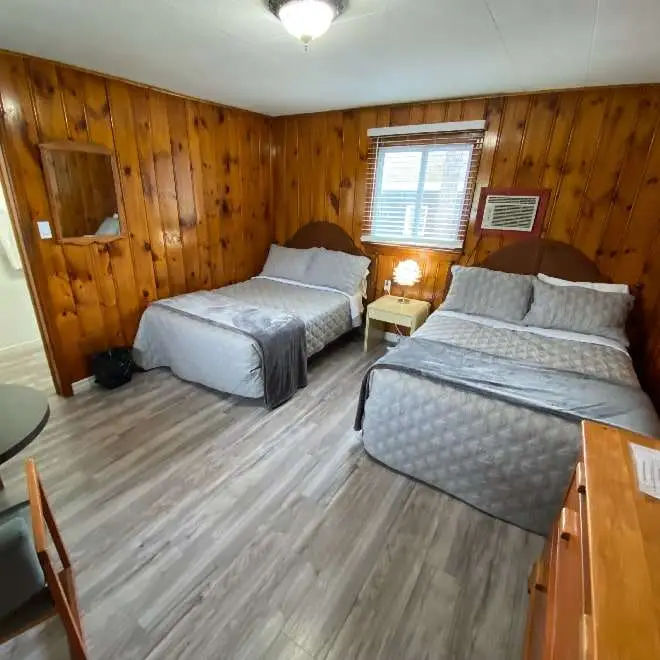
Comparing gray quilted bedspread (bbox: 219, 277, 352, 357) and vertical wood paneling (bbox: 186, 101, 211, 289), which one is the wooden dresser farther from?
vertical wood paneling (bbox: 186, 101, 211, 289)

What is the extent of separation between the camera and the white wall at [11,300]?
313 centimetres

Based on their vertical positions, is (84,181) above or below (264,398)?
above

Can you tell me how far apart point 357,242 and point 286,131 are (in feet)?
4.46

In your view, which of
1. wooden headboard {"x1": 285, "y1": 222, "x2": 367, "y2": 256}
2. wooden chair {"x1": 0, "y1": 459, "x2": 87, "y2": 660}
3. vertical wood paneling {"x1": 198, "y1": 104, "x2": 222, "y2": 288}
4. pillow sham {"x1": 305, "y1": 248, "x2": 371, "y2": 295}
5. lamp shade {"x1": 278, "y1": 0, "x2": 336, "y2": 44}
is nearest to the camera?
wooden chair {"x1": 0, "y1": 459, "x2": 87, "y2": 660}

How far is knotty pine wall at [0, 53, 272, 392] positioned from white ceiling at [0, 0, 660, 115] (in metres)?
0.22

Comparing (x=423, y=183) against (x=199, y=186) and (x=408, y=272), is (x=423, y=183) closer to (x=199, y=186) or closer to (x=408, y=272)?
(x=408, y=272)

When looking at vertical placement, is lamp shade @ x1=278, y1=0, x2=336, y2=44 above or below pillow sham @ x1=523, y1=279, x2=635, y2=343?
above

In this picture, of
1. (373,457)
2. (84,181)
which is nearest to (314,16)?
(84,181)

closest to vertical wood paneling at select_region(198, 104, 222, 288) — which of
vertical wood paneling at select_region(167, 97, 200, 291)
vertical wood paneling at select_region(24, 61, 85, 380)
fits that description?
vertical wood paneling at select_region(167, 97, 200, 291)

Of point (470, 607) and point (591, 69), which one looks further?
point (591, 69)

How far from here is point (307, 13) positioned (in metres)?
1.38

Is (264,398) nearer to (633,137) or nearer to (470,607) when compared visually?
(470,607)

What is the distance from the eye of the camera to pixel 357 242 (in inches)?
138

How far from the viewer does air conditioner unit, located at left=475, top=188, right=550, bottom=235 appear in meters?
2.69
